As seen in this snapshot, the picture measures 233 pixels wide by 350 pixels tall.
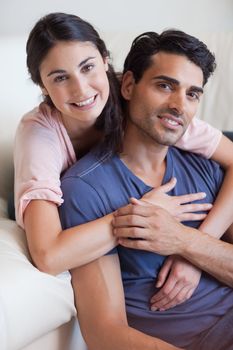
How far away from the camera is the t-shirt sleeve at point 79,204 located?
3.59 ft

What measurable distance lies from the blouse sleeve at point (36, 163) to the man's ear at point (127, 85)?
0.22 m

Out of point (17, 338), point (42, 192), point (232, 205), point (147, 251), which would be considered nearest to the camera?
point (17, 338)

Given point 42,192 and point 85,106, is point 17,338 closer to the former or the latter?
point 42,192

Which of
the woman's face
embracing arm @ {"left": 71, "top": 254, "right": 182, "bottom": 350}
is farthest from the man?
the woman's face

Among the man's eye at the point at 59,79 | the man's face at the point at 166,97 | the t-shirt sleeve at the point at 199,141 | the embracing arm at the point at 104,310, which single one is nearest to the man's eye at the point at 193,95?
the man's face at the point at 166,97

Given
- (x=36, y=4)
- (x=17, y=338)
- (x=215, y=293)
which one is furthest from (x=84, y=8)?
(x=17, y=338)

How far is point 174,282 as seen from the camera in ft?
3.72

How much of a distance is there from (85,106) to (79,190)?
0.21m

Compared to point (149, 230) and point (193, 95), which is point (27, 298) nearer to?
point (149, 230)

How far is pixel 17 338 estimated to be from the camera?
0.93m

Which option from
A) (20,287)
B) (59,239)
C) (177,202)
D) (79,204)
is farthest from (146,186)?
(20,287)

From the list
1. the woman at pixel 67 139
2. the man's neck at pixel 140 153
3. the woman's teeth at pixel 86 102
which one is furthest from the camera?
the man's neck at pixel 140 153

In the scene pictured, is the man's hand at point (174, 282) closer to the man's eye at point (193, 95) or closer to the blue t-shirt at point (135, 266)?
the blue t-shirt at point (135, 266)

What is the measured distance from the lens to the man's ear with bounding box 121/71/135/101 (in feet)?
4.13
